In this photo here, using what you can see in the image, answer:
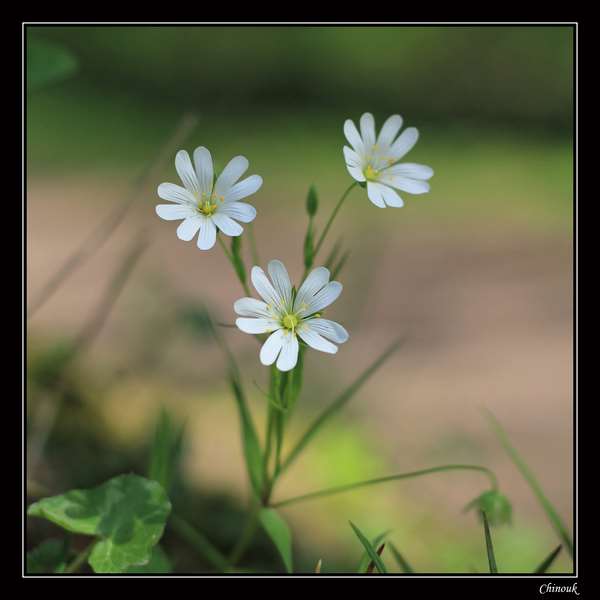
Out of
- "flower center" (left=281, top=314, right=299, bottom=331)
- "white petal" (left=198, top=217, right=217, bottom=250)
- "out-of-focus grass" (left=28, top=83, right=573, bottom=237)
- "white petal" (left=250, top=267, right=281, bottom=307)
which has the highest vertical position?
"out-of-focus grass" (left=28, top=83, right=573, bottom=237)

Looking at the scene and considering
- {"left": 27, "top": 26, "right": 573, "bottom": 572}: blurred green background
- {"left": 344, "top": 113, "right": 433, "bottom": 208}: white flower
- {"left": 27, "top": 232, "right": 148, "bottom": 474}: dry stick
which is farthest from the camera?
{"left": 27, "top": 26, "right": 573, "bottom": 572}: blurred green background

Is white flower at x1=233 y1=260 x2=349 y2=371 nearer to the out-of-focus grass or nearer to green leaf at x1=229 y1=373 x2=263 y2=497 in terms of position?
green leaf at x1=229 y1=373 x2=263 y2=497

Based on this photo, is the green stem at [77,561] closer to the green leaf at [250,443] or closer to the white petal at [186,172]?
the green leaf at [250,443]

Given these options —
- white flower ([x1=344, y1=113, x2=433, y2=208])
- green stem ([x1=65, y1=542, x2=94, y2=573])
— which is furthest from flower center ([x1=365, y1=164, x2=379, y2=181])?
green stem ([x1=65, y1=542, x2=94, y2=573])

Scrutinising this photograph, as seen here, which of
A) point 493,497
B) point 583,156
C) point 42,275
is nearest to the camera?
point 493,497

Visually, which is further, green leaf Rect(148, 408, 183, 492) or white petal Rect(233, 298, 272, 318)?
green leaf Rect(148, 408, 183, 492)

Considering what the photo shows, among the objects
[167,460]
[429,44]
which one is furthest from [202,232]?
[429,44]

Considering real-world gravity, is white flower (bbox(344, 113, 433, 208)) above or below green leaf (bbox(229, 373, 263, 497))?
above

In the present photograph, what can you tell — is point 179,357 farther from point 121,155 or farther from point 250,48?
point 250,48

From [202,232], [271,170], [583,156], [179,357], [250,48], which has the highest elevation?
[250,48]
